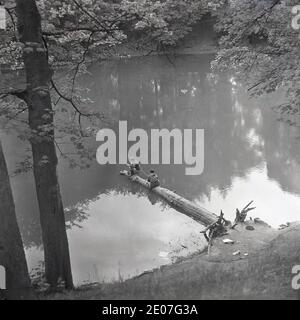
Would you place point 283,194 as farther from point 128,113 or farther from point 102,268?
point 128,113

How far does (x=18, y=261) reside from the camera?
991 cm

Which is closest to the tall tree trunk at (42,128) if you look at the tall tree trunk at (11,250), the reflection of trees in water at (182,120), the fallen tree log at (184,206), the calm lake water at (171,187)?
the tall tree trunk at (11,250)

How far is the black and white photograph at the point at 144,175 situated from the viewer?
9922 millimetres

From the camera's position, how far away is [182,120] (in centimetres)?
3334

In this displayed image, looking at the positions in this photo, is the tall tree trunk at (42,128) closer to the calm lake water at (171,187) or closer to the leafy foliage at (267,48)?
the calm lake water at (171,187)

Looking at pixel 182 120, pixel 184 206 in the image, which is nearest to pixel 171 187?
pixel 184 206

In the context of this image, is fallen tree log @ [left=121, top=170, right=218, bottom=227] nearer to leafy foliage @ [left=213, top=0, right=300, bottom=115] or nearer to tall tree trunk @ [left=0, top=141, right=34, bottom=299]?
leafy foliage @ [left=213, top=0, right=300, bottom=115]

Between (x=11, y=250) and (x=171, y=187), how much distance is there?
13.1 m

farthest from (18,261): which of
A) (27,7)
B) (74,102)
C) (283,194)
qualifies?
(283,194)

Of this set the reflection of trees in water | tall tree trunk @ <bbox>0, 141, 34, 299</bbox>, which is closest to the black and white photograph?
tall tree trunk @ <bbox>0, 141, 34, 299</bbox>

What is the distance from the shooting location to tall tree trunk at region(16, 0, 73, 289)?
31.8 feet

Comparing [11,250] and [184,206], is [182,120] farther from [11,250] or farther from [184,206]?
[11,250]

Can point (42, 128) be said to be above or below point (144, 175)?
above

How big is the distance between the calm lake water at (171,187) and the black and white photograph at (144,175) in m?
0.08
